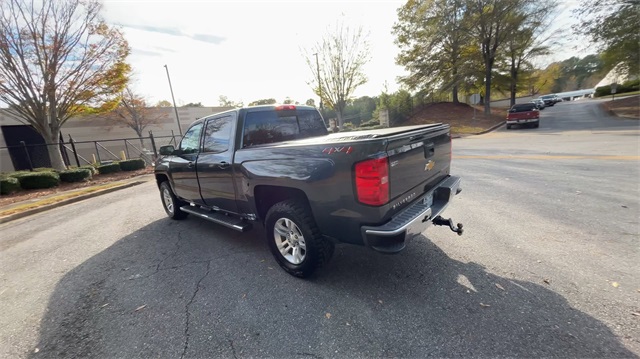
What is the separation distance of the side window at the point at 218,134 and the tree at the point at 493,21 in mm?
28053

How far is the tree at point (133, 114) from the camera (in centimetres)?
2527

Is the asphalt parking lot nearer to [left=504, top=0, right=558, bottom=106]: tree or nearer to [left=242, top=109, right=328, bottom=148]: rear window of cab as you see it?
[left=242, top=109, right=328, bottom=148]: rear window of cab

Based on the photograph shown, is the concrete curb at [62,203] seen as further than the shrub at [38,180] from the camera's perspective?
No

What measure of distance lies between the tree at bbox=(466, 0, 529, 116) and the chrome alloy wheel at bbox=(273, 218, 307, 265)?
28.8 m

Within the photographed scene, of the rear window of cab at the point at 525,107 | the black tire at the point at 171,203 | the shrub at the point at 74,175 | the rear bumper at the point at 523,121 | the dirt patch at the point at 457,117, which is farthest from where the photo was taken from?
the dirt patch at the point at 457,117

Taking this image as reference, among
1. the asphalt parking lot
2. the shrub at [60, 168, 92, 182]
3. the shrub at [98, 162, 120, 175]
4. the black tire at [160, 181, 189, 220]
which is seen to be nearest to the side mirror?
the black tire at [160, 181, 189, 220]

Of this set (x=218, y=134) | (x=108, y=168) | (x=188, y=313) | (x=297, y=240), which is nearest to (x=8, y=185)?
(x=108, y=168)

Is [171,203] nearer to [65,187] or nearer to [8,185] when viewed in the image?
[65,187]

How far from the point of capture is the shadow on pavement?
6.57 ft

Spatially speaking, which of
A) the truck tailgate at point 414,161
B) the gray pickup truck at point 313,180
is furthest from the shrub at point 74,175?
the truck tailgate at point 414,161

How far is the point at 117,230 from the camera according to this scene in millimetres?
5086

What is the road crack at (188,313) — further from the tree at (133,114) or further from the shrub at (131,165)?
the tree at (133,114)

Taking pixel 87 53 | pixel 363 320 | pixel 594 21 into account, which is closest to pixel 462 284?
pixel 363 320

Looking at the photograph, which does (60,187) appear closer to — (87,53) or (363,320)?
(87,53)
